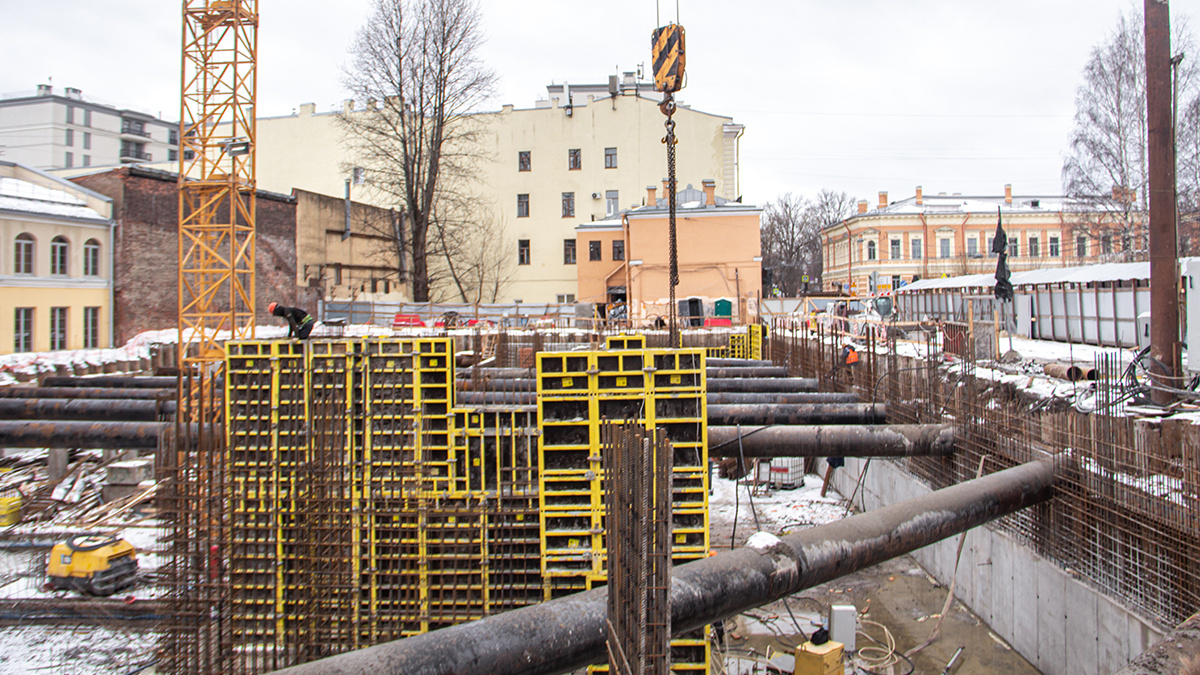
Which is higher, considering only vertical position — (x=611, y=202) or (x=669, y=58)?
(x=611, y=202)

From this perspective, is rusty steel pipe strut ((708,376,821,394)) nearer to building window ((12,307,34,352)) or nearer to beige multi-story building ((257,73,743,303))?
building window ((12,307,34,352))

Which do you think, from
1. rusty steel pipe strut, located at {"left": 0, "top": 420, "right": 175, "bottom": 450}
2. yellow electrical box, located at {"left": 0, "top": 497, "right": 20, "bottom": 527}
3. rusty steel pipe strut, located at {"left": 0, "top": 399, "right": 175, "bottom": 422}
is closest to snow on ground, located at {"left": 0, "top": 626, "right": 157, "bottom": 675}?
rusty steel pipe strut, located at {"left": 0, "top": 420, "right": 175, "bottom": 450}

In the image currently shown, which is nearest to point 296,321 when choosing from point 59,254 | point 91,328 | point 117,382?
point 117,382

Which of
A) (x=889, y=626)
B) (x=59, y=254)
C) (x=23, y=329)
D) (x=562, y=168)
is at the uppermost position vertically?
(x=562, y=168)

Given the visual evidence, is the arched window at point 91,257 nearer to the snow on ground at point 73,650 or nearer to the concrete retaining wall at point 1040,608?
the snow on ground at point 73,650

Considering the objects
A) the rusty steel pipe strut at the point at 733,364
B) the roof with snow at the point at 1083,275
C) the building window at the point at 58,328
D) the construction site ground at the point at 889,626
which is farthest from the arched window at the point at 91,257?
the roof with snow at the point at 1083,275

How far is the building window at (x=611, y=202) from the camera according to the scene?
1758 inches

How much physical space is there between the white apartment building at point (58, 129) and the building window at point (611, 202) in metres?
40.1

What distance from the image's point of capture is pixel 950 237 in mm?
51219

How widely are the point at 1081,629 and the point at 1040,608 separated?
747 millimetres

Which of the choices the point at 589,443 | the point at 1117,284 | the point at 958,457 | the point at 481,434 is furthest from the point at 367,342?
the point at 1117,284

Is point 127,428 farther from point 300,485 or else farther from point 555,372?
point 555,372

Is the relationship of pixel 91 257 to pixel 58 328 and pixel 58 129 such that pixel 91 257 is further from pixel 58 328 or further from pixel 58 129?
pixel 58 129

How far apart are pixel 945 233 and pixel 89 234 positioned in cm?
4846
